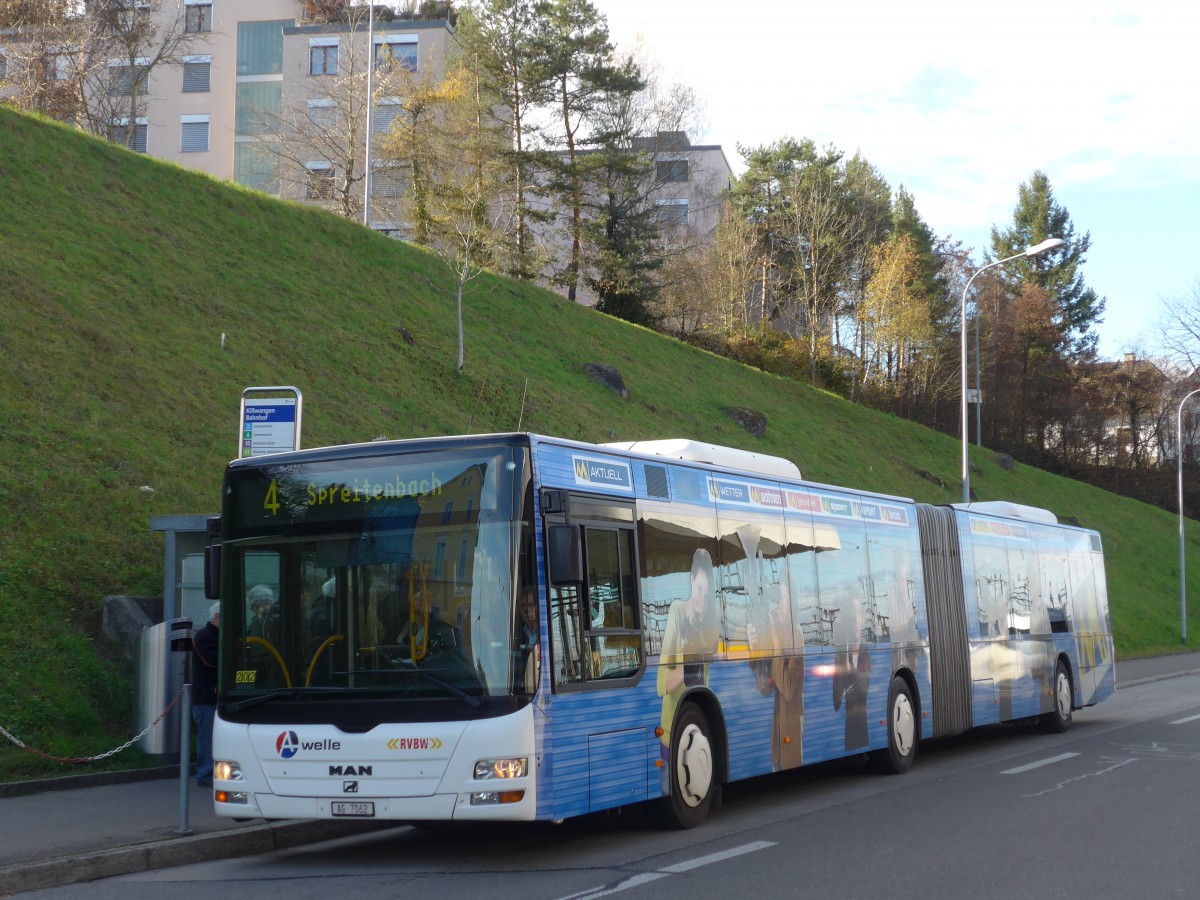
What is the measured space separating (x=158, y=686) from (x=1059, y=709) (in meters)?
13.3

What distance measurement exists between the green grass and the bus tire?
5.58 m

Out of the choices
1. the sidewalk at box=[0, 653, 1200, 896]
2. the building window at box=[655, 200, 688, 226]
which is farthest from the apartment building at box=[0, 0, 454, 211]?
the sidewalk at box=[0, 653, 1200, 896]

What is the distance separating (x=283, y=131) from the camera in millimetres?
50469

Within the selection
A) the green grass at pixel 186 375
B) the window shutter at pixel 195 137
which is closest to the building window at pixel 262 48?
the window shutter at pixel 195 137

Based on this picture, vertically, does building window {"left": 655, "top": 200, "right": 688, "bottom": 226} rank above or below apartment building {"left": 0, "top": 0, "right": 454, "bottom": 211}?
below

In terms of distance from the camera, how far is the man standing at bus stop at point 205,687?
11602 mm

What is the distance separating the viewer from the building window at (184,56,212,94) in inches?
2322

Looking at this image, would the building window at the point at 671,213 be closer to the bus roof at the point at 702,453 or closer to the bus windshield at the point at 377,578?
the bus roof at the point at 702,453

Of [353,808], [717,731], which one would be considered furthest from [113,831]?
[717,731]

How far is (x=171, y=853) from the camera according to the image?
29.0 ft

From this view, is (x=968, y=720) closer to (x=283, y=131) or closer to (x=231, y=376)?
(x=231, y=376)

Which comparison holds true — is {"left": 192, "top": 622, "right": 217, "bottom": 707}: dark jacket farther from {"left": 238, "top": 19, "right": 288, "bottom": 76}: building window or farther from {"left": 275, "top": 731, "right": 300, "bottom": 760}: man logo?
{"left": 238, "top": 19, "right": 288, "bottom": 76}: building window

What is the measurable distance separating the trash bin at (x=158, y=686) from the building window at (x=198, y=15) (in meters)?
53.7

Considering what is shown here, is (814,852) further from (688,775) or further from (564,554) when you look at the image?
(564,554)
